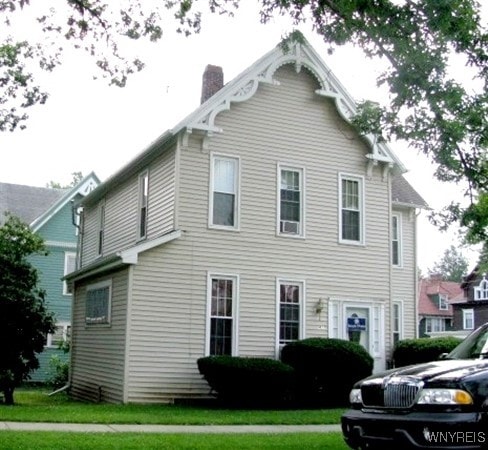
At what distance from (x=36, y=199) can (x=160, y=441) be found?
28.0 meters

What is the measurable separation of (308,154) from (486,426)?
43.7 feet

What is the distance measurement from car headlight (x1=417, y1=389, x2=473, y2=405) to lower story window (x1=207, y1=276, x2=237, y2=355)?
35.3ft

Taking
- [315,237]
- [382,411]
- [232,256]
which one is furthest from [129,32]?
[382,411]

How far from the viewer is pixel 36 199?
35219 mm

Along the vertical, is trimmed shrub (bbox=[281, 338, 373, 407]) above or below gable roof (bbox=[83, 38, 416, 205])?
below

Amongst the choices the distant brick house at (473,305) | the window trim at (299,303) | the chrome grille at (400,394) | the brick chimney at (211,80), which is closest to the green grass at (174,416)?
the window trim at (299,303)

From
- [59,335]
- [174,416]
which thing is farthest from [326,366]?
[59,335]

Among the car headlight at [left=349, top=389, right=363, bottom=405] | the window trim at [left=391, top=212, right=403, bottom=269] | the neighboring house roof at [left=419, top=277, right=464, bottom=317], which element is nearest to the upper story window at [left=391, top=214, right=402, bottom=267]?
the window trim at [left=391, top=212, right=403, bottom=269]

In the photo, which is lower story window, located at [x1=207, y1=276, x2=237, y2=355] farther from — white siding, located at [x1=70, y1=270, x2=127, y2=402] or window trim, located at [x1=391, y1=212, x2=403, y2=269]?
window trim, located at [x1=391, y1=212, x2=403, y2=269]

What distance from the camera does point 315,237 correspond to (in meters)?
18.5

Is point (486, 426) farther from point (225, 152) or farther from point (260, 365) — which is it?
point (225, 152)

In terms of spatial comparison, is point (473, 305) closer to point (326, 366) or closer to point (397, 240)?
point (397, 240)

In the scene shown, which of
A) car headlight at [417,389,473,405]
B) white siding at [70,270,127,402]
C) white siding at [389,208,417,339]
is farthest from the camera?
white siding at [389,208,417,339]

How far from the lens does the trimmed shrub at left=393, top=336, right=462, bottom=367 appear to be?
1902 cm
